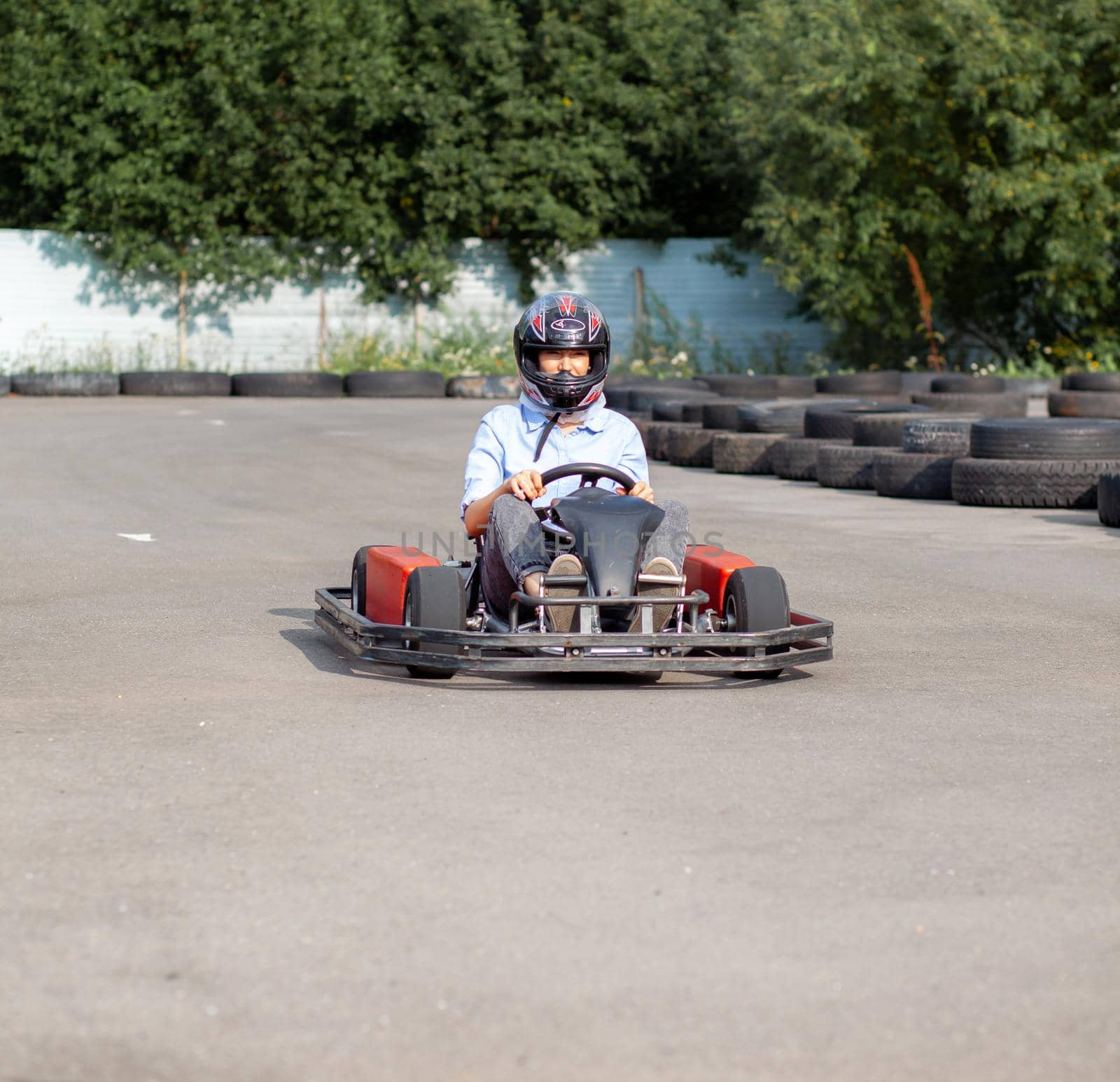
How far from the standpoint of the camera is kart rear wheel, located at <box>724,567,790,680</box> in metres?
6.34

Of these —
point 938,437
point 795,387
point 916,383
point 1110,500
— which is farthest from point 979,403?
point 1110,500

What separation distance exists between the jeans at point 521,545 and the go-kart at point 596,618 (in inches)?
2.0

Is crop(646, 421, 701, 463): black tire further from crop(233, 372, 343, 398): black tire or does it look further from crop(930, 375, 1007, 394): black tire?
crop(233, 372, 343, 398): black tire

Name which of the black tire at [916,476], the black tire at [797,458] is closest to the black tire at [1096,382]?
the black tire at [797,458]

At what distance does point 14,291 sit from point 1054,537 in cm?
2262

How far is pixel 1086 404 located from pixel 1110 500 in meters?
8.97

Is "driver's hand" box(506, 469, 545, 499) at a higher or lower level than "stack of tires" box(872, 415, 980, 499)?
higher

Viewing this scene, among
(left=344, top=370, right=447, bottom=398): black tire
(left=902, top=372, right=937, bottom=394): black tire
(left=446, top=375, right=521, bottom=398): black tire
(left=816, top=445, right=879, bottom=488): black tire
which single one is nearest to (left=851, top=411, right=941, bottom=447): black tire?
(left=816, top=445, right=879, bottom=488): black tire

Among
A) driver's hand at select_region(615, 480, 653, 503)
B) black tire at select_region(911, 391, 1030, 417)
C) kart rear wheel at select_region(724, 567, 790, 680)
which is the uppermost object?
black tire at select_region(911, 391, 1030, 417)

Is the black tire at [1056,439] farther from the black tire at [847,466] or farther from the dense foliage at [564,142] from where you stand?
the dense foliage at [564,142]

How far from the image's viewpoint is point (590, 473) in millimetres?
6609

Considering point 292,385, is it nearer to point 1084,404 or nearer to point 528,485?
point 1084,404

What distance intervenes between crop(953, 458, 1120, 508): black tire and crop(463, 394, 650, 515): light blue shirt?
6098 millimetres

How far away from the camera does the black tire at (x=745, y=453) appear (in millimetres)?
15789
